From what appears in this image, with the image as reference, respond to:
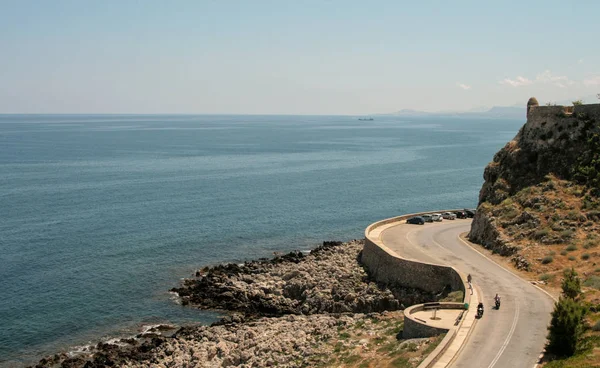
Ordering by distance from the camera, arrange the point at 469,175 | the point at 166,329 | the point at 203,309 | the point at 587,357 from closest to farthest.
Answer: the point at 587,357
the point at 166,329
the point at 203,309
the point at 469,175

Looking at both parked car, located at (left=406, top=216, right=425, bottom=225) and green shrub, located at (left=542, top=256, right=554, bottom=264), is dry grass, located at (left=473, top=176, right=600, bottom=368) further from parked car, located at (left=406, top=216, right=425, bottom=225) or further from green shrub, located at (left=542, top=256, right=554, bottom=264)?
parked car, located at (left=406, top=216, right=425, bottom=225)

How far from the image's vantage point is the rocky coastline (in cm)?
3322

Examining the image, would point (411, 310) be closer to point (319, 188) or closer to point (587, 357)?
point (587, 357)

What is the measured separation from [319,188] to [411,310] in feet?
240

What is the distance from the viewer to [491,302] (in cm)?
3266

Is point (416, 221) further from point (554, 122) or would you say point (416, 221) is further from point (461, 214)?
point (554, 122)

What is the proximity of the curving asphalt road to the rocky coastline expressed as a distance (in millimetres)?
3147

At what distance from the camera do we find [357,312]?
138 feet

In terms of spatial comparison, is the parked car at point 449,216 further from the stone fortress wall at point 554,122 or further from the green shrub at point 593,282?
the green shrub at point 593,282

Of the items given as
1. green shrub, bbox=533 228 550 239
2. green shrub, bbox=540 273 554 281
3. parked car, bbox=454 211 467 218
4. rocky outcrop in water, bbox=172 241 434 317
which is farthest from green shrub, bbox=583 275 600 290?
parked car, bbox=454 211 467 218

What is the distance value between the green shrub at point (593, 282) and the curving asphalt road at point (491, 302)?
2.42m

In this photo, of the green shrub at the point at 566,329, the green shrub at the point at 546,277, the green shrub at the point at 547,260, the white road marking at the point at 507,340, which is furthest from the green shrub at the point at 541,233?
the green shrub at the point at 566,329

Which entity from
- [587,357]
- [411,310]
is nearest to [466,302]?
[411,310]

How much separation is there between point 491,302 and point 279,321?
49.6ft
